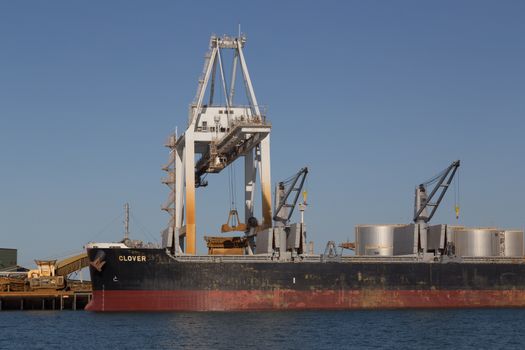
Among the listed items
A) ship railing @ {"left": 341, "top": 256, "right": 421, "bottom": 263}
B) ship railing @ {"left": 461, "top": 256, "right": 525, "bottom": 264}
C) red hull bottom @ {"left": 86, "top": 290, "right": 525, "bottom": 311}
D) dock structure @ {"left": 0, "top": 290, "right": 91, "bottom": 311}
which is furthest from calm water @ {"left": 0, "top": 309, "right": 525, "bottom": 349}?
dock structure @ {"left": 0, "top": 290, "right": 91, "bottom": 311}

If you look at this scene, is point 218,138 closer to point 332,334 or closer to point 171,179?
point 171,179

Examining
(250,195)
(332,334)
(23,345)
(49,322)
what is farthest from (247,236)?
(23,345)

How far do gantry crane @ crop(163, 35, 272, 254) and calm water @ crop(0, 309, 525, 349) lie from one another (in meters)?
7.84

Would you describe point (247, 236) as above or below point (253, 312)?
above

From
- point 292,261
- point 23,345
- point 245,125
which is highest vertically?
point 245,125

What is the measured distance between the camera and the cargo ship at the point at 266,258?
170 ft

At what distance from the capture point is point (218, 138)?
57125 millimetres

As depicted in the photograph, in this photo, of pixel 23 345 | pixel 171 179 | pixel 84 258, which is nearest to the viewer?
pixel 23 345

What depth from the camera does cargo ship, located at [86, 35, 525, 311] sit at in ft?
170

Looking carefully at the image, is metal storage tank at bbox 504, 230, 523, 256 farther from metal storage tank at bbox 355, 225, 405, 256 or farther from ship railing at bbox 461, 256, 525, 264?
metal storage tank at bbox 355, 225, 405, 256

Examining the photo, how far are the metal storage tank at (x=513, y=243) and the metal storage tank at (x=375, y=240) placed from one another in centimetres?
733

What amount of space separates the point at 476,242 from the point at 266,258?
14.2 meters

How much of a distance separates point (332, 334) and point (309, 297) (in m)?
12.7

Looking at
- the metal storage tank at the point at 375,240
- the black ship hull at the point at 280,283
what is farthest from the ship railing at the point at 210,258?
the metal storage tank at the point at 375,240
